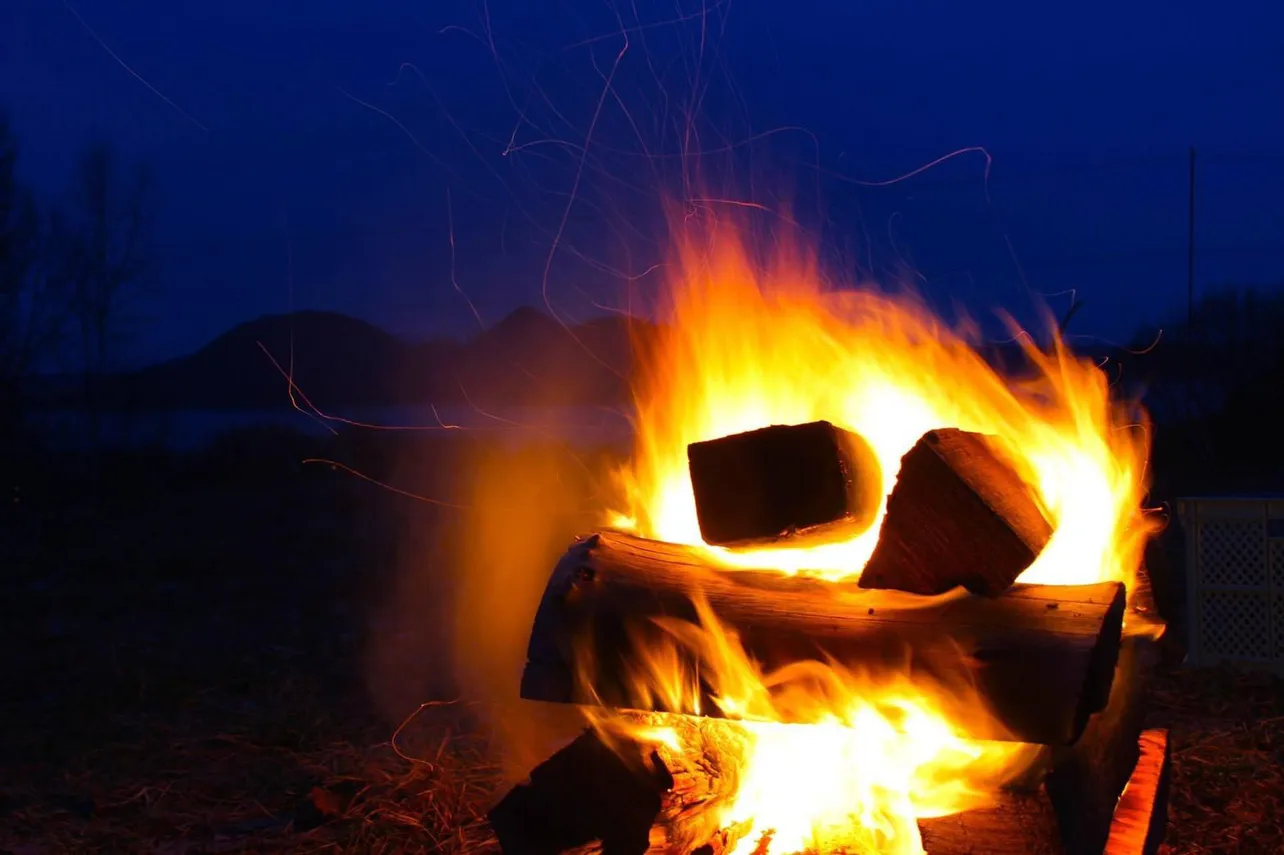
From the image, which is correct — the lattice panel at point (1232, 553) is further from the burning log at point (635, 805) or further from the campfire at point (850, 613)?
the burning log at point (635, 805)

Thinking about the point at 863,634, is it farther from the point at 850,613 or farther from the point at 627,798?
the point at 627,798

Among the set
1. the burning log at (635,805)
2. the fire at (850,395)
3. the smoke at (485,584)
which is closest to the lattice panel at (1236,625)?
the fire at (850,395)

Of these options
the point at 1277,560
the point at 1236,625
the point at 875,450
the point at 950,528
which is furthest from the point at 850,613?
the point at 1277,560

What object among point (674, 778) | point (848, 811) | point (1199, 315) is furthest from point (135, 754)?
point (1199, 315)

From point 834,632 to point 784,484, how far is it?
1.42 feet

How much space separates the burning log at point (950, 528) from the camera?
2.41m

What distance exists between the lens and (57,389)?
1312 cm

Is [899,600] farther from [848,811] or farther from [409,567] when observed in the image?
[409,567]

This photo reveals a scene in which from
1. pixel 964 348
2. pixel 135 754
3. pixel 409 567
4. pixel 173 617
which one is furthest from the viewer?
pixel 409 567

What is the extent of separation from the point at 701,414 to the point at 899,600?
1005 millimetres

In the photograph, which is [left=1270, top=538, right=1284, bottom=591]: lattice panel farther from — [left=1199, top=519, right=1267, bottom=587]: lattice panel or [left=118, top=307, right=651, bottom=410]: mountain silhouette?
[left=118, top=307, right=651, bottom=410]: mountain silhouette

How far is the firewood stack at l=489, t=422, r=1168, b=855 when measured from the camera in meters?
2.29

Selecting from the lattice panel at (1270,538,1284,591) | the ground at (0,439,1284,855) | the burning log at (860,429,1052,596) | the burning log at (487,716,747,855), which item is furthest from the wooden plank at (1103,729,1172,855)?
the lattice panel at (1270,538,1284,591)

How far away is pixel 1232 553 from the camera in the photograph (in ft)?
18.8
